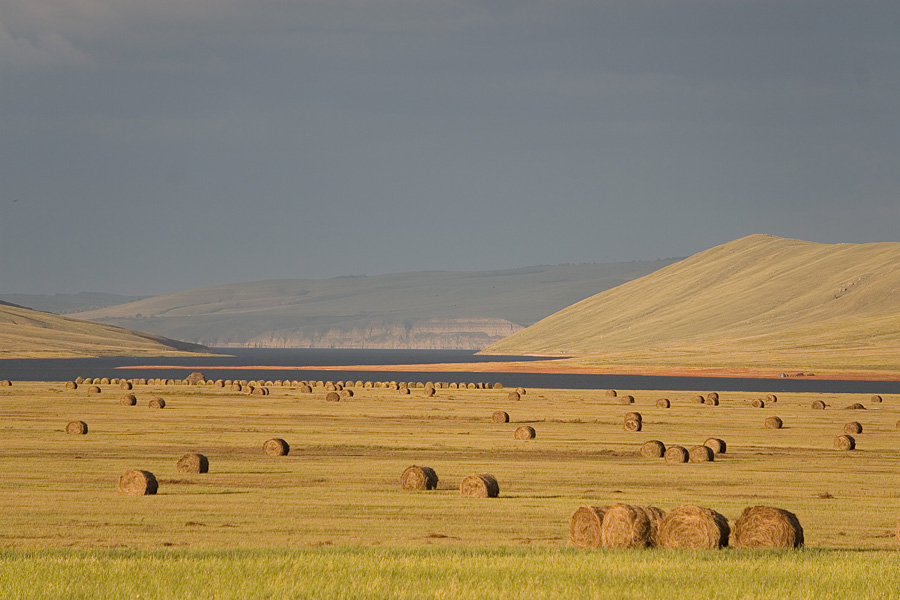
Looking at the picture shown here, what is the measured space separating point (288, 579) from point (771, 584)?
292 inches

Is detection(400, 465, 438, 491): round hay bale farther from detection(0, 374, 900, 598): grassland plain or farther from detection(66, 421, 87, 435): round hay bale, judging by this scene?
detection(66, 421, 87, 435): round hay bale

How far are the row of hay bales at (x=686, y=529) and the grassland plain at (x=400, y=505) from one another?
1.69 ft

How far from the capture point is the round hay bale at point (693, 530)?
20.1m

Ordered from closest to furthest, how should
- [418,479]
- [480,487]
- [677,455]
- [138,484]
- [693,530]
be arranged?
1. [693,530]
2. [138,484]
3. [480,487]
4. [418,479]
5. [677,455]

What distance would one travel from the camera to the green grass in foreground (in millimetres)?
16531

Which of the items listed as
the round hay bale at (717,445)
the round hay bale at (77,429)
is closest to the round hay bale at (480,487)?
the round hay bale at (717,445)

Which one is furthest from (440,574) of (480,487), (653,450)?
(653,450)

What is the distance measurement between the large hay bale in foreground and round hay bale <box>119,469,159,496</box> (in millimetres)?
12304

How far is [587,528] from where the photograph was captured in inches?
842

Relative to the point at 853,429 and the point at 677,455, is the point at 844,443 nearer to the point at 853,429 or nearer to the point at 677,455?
the point at 853,429

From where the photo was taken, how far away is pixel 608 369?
192 metres

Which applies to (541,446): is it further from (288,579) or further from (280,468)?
(288,579)

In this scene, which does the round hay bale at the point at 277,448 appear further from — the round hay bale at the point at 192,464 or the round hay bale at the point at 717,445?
the round hay bale at the point at 717,445

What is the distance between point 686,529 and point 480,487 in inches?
408
